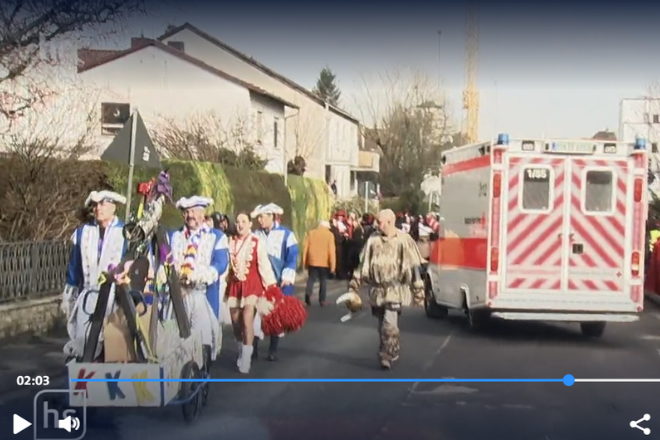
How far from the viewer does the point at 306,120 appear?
52750mm

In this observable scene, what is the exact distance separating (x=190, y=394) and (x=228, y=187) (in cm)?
1435

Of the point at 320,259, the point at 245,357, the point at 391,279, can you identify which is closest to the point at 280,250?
the point at 391,279

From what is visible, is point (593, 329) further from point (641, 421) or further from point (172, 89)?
point (172, 89)

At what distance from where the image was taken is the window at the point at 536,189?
14.3 m

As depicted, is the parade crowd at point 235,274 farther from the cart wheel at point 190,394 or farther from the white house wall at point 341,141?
the white house wall at point 341,141

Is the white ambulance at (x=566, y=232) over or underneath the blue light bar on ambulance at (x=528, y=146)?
underneath

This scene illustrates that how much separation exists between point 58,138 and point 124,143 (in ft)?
18.2

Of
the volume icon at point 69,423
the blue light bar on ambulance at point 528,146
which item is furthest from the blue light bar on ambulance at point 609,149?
the volume icon at point 69,423

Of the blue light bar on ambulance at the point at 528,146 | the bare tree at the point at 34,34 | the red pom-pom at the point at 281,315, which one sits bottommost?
the red pom-pom at the point at 281,315

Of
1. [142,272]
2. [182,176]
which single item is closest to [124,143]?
[142,272]

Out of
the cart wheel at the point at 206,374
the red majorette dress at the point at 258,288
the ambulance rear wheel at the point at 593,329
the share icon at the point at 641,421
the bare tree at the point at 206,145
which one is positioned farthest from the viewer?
the bare tree at the point at 206,145

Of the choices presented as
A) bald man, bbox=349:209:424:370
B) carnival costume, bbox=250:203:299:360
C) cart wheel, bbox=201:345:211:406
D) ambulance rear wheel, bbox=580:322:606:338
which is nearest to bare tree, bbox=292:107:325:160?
ambulance rear wheel, bbox=580:322:606:338

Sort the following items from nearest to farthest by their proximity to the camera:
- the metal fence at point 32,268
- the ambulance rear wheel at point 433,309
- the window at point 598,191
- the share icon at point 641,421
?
the share icon at point 641,421 → the metal fence at point 32,268 → the window at point 598,191 → the ambulance rear wheel at point 433,309

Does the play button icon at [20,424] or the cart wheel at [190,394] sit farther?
the cart wheel at [190,394]
